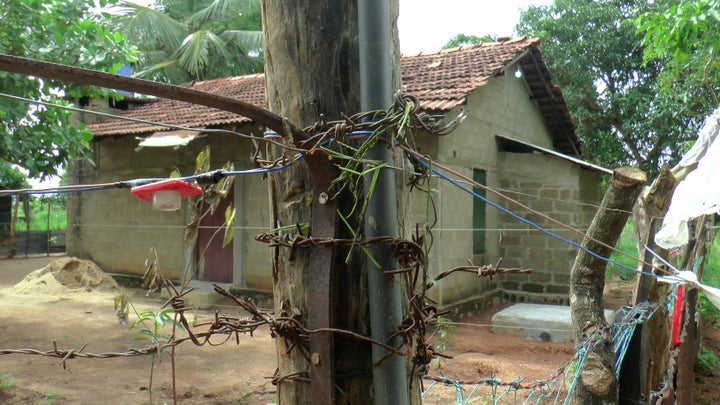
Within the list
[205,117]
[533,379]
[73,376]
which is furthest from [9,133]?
[533,379]

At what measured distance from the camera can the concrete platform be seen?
829 cm

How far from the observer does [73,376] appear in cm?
638

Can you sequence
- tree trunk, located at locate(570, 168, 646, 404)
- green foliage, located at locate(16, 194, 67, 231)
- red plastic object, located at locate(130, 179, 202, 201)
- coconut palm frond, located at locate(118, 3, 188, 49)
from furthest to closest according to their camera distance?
green foliage, located at locate(16, 194, 67, 231) < coconut palm frond, located at locate(118, 3, 188, 49) < tree trunk, located at locate(570, 168, 646, 404) < red plastic object, located at locate(130, 179, 202, 201)

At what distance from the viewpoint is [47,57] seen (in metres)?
7.23

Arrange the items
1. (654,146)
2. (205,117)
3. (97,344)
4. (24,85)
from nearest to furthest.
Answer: (24,85) < (97,344) < (205,117) < (654,146)

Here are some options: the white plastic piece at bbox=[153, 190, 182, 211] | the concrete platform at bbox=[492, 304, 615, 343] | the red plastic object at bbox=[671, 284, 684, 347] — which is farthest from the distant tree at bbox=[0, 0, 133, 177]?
the red plastic object at bbox=[671, 284, 684, 347]

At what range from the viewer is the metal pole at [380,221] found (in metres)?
1.73

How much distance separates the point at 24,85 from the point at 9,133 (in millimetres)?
651

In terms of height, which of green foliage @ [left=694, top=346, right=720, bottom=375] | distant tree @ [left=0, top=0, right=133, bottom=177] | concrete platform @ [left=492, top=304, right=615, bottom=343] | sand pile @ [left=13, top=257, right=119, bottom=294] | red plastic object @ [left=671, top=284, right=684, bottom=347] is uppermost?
distant tree @ [left=0, top=0, right=133, bottom=177]

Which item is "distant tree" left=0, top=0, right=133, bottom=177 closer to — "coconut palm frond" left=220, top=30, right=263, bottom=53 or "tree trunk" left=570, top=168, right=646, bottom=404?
"tree trunk" left=570, top=168, right=646, bottom=404

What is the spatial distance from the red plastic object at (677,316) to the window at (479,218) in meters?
5.94

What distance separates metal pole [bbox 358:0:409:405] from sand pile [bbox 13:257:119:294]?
1119cm

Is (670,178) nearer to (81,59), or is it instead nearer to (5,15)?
(81,59)

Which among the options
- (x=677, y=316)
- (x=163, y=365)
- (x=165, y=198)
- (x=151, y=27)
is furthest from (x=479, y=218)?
(x=151, y=27)
